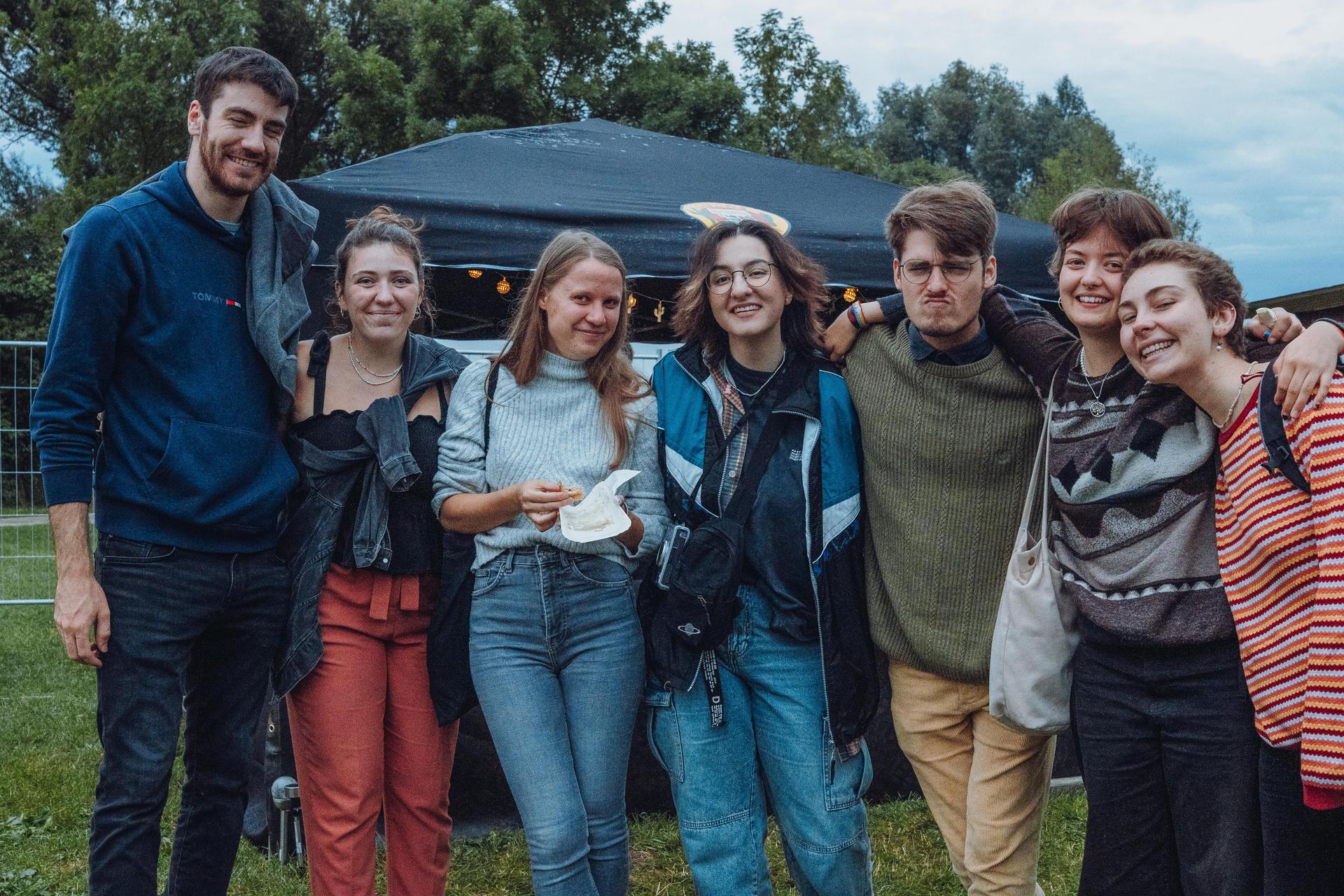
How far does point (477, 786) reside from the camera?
4.11m

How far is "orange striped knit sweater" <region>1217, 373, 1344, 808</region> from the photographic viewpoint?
6.23 ft

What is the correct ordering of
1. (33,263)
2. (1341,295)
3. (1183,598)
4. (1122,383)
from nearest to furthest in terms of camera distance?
(1183,598), (1122,383), (1341,295), (33,263)

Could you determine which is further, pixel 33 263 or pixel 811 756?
pixel 33 263

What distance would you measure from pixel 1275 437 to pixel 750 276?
1188mm

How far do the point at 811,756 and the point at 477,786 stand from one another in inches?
78.6

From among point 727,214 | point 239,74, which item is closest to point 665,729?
point 239,74

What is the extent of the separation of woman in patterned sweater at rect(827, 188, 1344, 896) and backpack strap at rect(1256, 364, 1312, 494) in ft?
0.20

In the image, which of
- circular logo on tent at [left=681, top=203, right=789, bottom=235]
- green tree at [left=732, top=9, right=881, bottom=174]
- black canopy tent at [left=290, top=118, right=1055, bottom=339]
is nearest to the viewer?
black canopy tent at [left=290, top=118, right=1055, bottom=339]

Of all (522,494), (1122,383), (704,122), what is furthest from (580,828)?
(704,122)

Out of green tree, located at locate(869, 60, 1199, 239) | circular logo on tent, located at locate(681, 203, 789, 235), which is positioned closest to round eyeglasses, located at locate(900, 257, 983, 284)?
circular logo on tent, located at locate(681, 203, 789, 235)

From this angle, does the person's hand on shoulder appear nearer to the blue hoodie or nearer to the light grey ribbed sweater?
the light grey ribbed sweater

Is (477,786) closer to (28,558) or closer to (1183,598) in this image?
(1183,598)

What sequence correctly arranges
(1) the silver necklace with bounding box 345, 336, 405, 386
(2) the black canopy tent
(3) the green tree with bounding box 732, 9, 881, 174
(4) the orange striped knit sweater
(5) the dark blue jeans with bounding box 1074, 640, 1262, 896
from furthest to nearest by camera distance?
(3) the green tree with bounding box 732, 9, 881, 174 → (2) the black canopy tent → (1) the silver necklace with bounding box 345, 336, 405, 386 → (5) the dark blue jeans with bounding box 1074, 640, 1262, 896 → (4) the orange striped knit sweater

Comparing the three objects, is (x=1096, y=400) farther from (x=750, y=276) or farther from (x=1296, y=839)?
(x=1296, y=839)
